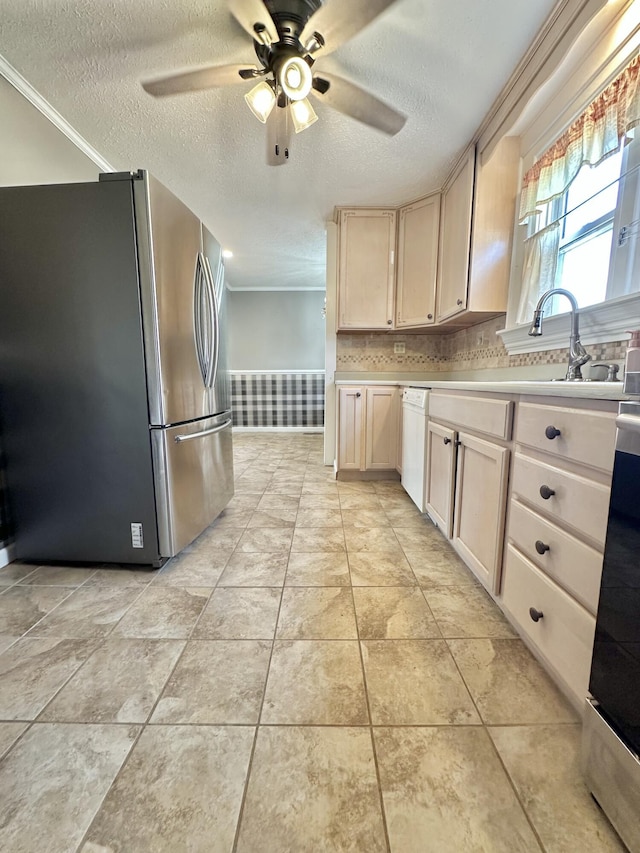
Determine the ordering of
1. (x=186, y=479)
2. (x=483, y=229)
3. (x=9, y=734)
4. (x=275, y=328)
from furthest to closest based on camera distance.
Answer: (x=275, y=328)
(x=483, y=229)
(x=186, y=479)
(x=9, y=734)

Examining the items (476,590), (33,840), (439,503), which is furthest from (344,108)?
(33,840)

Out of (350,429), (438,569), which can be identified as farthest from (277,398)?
(438,569)

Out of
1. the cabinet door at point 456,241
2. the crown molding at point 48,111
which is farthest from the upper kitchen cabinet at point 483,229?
the crown molding at point 48,111

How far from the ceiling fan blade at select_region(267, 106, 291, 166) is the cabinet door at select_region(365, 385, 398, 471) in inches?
66.5

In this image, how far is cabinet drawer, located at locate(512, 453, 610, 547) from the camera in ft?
2.54

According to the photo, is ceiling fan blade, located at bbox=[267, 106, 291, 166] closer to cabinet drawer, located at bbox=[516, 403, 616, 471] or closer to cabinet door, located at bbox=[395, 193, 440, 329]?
cabinet door, located at bbox=[395, 193, 440, 329]

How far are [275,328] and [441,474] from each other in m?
4.50

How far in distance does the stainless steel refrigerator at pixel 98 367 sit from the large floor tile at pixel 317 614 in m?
0.64

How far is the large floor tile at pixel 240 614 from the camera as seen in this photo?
1202mm

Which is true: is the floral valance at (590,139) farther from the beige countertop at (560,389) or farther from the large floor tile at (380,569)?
the large floor tile at (380,569)

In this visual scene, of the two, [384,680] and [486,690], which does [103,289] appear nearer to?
[384,680]

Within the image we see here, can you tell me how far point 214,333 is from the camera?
1.89 meters

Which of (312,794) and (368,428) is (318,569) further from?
(368,428)

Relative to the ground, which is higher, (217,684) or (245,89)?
(245,89)
